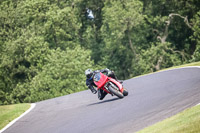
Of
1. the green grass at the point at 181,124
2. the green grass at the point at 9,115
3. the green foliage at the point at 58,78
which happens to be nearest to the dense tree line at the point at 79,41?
the green foliage at the point at 58,78

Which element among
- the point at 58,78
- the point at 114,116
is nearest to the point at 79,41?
the point at 58,78

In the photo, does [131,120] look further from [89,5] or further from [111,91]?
[89,5]

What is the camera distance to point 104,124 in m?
9.72

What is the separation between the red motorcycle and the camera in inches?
529

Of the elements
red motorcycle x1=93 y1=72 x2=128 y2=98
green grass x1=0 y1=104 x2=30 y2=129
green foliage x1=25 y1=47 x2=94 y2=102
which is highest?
red motorcycle x1=93 y1=72 x2=128 y2=98

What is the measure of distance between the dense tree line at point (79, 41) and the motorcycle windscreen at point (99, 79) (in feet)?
82.1

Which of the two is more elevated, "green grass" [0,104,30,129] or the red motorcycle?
the red motorcycle

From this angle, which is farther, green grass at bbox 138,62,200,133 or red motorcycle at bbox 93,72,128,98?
red motorcycle at bbox 93,72,128,98

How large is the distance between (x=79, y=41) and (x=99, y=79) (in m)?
40.5

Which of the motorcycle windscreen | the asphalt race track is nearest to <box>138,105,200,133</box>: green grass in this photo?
the asphalt race track

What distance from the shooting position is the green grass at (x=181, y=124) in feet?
21.8

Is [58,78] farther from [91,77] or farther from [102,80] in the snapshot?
[102,80]

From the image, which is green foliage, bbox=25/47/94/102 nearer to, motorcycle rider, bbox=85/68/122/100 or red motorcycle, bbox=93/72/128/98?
motorcycle rider, bbox=85/68/122/100

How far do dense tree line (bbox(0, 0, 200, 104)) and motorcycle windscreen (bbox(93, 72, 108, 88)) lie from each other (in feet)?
82.1
